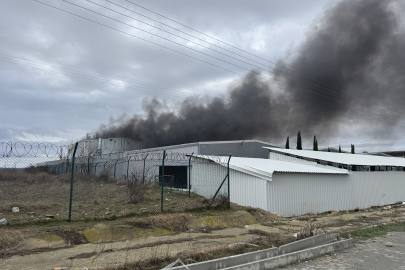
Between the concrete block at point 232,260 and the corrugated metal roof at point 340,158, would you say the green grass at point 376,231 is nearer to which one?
the concrete block at point 232,260

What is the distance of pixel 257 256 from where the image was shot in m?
6.25

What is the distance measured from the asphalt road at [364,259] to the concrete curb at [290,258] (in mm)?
136

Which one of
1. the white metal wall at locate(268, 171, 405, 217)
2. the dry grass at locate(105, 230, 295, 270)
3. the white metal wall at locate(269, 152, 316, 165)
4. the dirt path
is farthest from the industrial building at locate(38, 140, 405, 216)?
the dry grass at locate(105, 230, 295, 270)

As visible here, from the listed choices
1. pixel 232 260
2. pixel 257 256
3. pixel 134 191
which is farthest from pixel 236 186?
pixel 232 260

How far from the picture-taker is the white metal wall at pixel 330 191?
49.6ft

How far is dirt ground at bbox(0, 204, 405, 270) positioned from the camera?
586 cm

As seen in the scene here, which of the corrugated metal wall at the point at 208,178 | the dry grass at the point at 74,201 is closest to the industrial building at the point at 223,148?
the corrugated metal wall at the point at 208,178

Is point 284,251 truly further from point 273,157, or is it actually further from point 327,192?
point 273,157

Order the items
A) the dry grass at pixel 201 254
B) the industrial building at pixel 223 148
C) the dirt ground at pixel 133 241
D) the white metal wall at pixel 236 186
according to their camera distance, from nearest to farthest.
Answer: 1. the dry grass at pixel 201 254
2. the dirt ground at pixel 133 241
3. the white metal wall at pixel 236 186
4. the industrial building at pixel 223 148

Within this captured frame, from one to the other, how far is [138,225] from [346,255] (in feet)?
18.3

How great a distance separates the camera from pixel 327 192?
61.1 feet

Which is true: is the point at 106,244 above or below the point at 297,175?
below

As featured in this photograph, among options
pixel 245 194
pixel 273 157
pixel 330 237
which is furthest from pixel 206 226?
pixel 273 157

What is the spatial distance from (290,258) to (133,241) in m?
3.87
